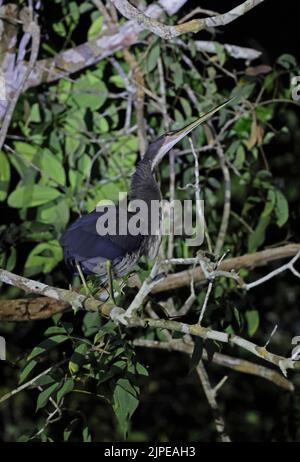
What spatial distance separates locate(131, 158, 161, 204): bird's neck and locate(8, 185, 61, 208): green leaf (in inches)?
12.6

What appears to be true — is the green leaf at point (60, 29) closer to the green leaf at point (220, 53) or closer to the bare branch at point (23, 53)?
the bare branch at point (23, 53)

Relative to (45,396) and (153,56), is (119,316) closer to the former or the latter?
(45,396)

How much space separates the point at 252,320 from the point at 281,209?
409mm

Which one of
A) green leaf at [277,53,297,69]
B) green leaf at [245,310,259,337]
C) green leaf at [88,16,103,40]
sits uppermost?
green leaf at [88,16,103,40]

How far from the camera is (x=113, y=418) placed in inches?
139

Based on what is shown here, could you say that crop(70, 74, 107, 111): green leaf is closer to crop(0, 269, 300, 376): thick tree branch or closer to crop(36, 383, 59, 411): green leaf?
crop(0, 269, 300, 376): thick tree branch

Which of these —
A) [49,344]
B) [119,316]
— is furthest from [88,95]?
[119,316]

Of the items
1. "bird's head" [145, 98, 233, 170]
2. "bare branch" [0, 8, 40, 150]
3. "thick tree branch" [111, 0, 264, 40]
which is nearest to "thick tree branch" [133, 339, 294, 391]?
"bird's head" [145, 98, 233, 170]

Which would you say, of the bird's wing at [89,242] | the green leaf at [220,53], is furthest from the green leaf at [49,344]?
the green leaf at [220,53]

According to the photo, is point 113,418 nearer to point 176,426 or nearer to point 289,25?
point 176,426

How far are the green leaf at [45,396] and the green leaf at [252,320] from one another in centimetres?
99

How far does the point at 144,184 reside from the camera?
2.24 meters

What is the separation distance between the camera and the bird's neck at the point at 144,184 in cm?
221

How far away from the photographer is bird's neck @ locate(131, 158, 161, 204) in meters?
2.21
